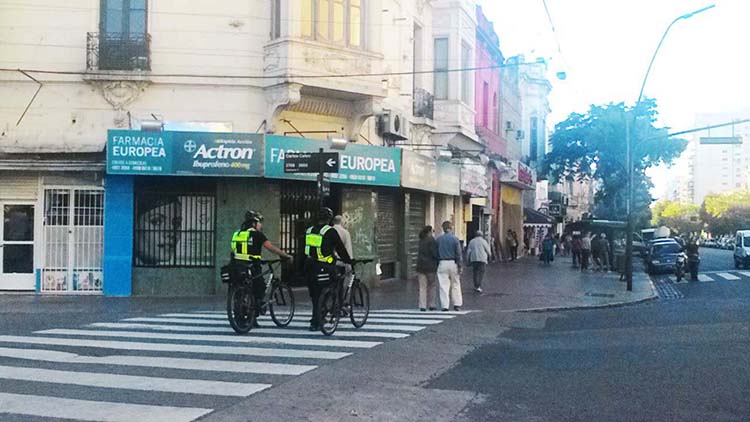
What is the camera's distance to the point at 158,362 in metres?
8.95

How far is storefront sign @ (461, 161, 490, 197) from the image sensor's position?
1103 inches

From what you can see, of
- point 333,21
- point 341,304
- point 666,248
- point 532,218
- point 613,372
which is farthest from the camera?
point 532,218

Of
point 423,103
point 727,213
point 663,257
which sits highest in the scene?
point 423,103

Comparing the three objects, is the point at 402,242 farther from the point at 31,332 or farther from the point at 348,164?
the point at 31,332

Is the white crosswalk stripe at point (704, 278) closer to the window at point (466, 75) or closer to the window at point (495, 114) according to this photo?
the window at point (466, 75)

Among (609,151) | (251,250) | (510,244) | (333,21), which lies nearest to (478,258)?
(333,21)

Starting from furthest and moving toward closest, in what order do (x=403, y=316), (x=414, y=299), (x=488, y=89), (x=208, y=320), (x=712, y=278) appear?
(x=488, y=89) < (x=712, y=278) < (x=414, y=299) < (x=403, y=316) < (x=208, y=320)

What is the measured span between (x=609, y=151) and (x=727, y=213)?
63846mm

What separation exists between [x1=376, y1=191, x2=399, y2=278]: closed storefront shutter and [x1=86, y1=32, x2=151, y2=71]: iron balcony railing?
7.68 m

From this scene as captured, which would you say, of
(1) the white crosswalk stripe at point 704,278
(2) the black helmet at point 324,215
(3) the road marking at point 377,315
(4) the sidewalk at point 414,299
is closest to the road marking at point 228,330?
(3) the road marking at point 377,315

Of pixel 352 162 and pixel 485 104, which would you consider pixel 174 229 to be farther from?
pixel 485 104

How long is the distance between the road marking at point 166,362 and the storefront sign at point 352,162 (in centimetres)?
839

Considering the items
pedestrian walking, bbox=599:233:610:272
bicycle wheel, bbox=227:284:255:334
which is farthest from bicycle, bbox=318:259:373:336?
pedestrian walking, bbox=599:233:610:272

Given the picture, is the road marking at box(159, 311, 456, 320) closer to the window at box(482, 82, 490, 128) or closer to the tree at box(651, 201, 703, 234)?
the window at box(482, 82, 490, 128)
